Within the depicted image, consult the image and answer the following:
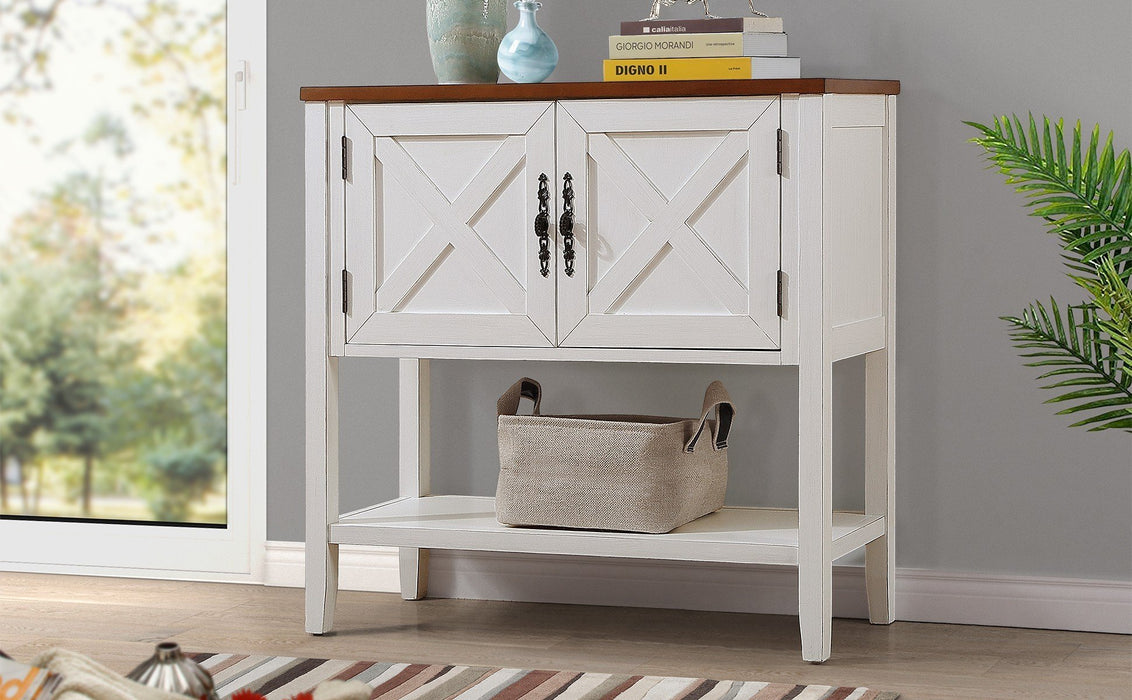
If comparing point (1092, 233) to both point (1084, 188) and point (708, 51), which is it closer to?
point (1084, 188)

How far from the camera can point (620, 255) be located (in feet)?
7.64

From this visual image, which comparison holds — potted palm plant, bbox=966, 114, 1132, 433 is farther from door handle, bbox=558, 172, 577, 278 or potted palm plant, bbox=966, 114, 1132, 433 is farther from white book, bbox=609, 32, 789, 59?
door handle, bbox=558, 172, 577, 278

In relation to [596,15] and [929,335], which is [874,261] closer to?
[929,335]

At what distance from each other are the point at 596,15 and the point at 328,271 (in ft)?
2.58

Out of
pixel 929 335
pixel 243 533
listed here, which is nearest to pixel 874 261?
pixel 929 335

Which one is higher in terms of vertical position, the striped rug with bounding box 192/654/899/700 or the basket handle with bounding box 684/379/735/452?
the basket handle with bounding box 684/379/735/452

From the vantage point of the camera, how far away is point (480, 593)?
2.87m

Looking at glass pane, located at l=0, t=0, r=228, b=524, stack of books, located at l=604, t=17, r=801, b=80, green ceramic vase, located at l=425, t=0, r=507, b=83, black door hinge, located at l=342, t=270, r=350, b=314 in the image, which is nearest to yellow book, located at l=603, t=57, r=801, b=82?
stack of books, located at l=604, t=17, r=801, b=80

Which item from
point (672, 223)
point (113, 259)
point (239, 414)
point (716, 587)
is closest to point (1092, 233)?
point (672, 223)

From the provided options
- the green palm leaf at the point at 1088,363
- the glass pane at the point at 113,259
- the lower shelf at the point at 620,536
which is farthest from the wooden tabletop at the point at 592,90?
the glass pane at the point at 113,259

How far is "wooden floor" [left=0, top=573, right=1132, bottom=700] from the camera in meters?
2.28

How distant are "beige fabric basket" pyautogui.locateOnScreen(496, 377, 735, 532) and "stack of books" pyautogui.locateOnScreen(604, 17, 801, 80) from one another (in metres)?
0.58

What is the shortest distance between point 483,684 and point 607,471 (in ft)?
1.43

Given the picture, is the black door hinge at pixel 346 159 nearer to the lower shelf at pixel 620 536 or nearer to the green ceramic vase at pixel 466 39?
the green ceramic vase at pixel 466 39
